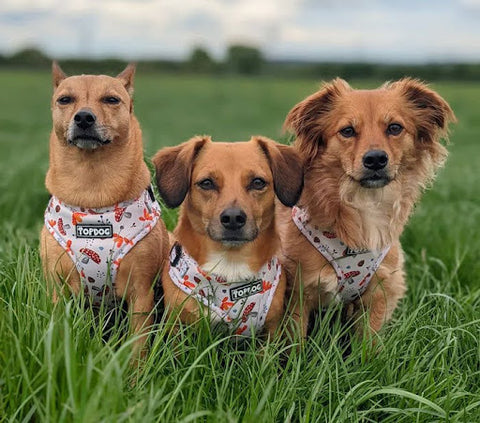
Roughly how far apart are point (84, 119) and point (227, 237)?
1.00 m

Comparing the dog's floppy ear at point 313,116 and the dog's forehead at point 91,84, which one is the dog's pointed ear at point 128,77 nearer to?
the dog's forehead at point 91,84

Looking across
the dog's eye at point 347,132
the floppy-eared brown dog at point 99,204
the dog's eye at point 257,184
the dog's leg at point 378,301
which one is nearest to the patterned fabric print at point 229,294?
the floppy-eared brown dog at point 99,204

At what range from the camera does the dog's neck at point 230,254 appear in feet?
10.8

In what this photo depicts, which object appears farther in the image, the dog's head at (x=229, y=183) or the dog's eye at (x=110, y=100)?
the dog's eye at (x=110, y=100)

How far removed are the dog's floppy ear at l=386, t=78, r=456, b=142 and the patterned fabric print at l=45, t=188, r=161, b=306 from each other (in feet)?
5.54

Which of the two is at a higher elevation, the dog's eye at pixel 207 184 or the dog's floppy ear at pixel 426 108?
the dog's floppy ear at pixel 426 108

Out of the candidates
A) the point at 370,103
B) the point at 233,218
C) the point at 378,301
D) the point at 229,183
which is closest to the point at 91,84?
the point at 229,183

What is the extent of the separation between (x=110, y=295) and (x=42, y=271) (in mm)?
388

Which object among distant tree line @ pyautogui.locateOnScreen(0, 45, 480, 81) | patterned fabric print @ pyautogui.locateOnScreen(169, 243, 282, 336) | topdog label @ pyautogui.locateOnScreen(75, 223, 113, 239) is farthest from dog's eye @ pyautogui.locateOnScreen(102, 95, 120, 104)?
distant tree line @ pyautogui.locateOnScreen(0, 45, 480, 81)

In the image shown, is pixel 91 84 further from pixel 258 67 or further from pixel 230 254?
pixel 258 67

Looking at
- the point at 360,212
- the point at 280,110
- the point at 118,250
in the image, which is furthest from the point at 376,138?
the point at 280,110

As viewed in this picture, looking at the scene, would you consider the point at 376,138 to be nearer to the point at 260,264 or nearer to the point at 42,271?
the point at 260,264

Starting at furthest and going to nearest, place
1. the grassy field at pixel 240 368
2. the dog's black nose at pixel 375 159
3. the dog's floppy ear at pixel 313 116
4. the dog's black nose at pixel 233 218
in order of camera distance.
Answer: the dog's floppy ear at pixel 313 116, the dog's black nose at pixel 375 159, the dog's black nose at pixel 233 218, the grassy field at pixel 240 368

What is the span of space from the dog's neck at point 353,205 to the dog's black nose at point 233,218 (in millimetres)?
721
